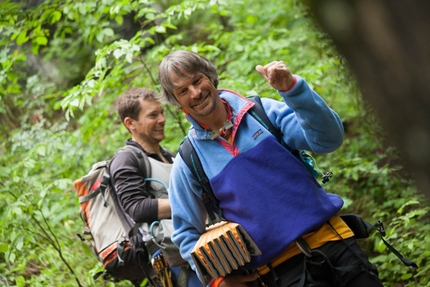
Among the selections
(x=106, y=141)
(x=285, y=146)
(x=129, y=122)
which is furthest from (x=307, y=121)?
(x=106, y=141)

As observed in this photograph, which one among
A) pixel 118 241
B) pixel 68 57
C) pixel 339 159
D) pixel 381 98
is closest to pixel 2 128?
pixel 68 57

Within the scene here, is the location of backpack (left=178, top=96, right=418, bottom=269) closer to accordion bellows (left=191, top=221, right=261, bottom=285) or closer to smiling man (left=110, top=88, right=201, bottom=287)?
accordion bellows (left=191, top=221, right=261, bottom=285)

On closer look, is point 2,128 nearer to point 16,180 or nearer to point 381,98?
point 16,180

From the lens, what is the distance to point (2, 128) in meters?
11.0

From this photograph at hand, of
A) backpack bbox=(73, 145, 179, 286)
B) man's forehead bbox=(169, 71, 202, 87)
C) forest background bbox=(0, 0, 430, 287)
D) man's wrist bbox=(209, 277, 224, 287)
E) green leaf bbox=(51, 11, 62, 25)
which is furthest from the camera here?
green leaf bbox=(51, 11, 62, 25)

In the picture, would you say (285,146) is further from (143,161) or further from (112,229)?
(112,229)

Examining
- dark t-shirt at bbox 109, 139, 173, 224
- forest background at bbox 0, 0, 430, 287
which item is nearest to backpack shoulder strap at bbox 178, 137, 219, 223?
dark t-shirt at bbox 109, 139, 173, 224

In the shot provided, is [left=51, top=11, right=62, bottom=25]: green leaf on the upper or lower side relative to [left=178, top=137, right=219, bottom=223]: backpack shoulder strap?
upper

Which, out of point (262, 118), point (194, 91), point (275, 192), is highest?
point (194, 91)

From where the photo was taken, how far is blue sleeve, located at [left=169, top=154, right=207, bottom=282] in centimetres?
306

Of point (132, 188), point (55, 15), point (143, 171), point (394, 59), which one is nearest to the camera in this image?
point (394, 59)

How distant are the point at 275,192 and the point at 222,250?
1.35 ft

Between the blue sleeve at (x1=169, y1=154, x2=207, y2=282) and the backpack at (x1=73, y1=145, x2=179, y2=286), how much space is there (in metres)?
1.19

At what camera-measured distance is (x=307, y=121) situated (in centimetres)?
264
